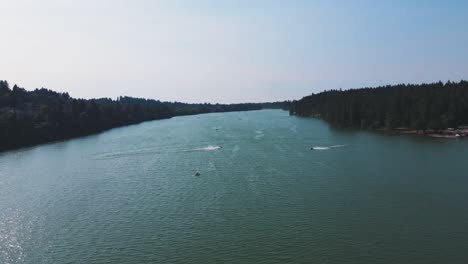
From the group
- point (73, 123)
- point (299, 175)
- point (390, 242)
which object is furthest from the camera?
point (73, 123)

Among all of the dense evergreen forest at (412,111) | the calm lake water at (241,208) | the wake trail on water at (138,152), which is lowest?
the calm lake water at (241,208)

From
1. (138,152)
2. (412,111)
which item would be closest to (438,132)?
(412,111)

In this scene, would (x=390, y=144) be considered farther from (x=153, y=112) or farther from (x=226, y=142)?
(x=153, y=112)

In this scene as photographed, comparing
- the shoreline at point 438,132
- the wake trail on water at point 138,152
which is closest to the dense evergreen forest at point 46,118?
the wake trail on water at point 138,152

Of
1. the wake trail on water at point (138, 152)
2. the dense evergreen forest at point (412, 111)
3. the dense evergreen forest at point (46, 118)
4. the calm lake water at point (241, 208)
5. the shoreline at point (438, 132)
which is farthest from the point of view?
the dense evergreen forest at point (412, 111)

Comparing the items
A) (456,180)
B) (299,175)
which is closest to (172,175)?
(299,175)

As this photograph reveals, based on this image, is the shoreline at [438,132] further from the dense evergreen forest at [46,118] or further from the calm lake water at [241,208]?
the dense evergreen forest at [46,118]

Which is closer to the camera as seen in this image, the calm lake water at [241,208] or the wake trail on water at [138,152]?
the calm lake water at [241,208]

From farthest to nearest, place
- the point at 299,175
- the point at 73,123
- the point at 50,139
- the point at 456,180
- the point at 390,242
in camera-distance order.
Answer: the point at 73,123 → the point at 50,139 → the point at 299,175 → the point at 456,180 → the point at 390,242

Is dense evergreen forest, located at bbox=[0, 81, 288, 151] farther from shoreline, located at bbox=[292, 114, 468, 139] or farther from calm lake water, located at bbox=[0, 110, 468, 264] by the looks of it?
shoreline, located at bbox=[292, 114, 468, 139]

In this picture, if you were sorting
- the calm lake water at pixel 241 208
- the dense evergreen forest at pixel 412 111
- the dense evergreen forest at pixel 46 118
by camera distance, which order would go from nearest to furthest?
1. the calm lake water at pixel 241 208
2. the dense evergreen forest at pixel 46 118
3. the dense evergreen forest at pixel 412 111
